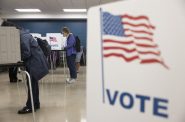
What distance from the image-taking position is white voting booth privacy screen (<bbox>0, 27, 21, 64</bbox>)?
282cm

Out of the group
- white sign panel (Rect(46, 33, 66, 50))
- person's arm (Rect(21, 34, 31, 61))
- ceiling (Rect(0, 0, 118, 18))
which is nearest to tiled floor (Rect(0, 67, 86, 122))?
person's arm (Rect(21, 34, 31, 61))

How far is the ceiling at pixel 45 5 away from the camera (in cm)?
1051

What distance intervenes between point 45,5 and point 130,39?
35.9ft

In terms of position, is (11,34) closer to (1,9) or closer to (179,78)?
(179,78)

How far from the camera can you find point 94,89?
95 centimetres

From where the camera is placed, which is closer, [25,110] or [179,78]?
[179,78]

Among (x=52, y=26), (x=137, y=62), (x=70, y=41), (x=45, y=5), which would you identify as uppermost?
(x=45, y=5)

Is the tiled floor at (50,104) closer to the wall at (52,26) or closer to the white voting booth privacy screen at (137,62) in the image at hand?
the white voting booth privacy screen at (137,62)

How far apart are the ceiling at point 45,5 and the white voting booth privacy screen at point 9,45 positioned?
7.56 metres

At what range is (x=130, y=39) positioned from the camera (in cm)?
87

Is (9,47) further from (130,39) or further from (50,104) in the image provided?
(130,39)

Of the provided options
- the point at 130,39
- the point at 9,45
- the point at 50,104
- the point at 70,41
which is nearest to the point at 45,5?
the point at 70,41

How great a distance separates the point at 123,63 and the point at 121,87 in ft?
0.23

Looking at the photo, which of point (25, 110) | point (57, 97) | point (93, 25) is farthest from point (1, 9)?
point (93, 25)
